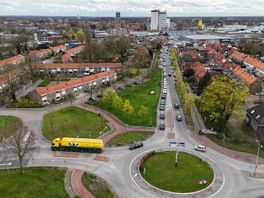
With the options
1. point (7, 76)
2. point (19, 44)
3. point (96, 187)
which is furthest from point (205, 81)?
point (19, 44)

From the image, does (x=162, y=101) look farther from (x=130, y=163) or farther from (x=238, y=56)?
(x=238, y=56)

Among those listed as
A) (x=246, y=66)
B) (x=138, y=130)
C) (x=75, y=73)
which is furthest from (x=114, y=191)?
(x=246, y=66)

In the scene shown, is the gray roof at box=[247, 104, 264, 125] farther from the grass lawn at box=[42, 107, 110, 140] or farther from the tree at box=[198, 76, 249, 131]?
the grass lawn at box=[42, 107, 110, 140]

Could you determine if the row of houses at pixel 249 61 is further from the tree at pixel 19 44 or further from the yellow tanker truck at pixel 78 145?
the tree at pixel 19 44

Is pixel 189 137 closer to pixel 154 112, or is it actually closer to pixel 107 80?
pixel 154 112

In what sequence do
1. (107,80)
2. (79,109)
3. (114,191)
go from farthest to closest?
(107,80) < (79,109) < (114,191)

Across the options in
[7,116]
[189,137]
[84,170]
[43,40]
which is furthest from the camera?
[43,40]

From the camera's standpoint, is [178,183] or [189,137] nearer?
[178,183]
